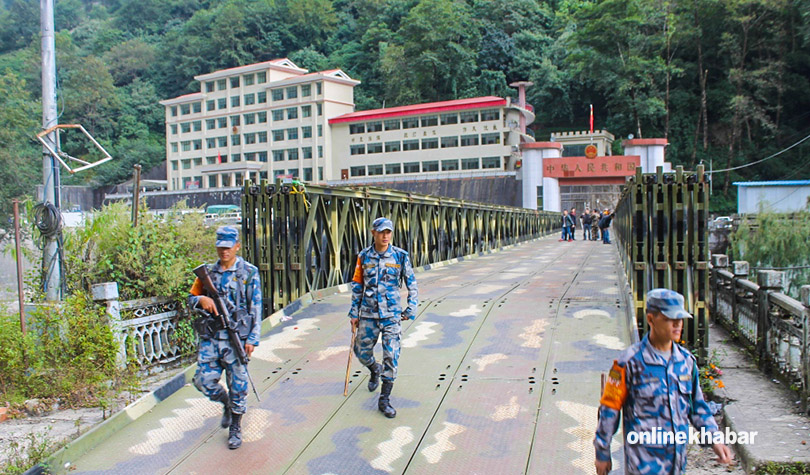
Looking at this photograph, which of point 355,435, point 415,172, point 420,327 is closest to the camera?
point 355,435

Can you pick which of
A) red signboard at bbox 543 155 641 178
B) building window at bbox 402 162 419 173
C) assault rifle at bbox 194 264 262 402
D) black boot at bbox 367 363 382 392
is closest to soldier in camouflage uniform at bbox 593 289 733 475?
assault rifle at bbox 194 264 262 402

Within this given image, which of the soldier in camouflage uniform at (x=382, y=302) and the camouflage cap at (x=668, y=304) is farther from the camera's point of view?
the soldier in camouflage uniform at (x=382, y=302)

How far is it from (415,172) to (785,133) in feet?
95.1

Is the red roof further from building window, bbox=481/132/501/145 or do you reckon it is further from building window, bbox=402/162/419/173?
building window, bbox=402/162/419/173

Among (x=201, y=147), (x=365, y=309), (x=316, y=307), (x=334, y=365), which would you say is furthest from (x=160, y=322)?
(x=201, y=147)

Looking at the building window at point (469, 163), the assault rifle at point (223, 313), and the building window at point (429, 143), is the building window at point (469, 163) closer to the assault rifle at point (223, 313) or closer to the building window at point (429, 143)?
the building window at point (429, 143)

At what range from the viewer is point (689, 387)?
130 inches

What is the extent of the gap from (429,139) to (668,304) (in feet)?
176

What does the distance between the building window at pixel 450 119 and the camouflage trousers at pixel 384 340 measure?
50634 mm

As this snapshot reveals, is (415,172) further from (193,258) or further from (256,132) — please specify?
(193,258)

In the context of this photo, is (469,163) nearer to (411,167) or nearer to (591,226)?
(411,167)

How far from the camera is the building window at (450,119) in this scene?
2169 inches

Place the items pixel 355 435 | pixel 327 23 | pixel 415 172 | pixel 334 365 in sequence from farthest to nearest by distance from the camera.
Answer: pixel 327 23
pixel 415 172
pixel 334 365
pixel 355 435

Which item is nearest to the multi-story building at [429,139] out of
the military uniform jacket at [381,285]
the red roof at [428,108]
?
the red roof at [428,108]
